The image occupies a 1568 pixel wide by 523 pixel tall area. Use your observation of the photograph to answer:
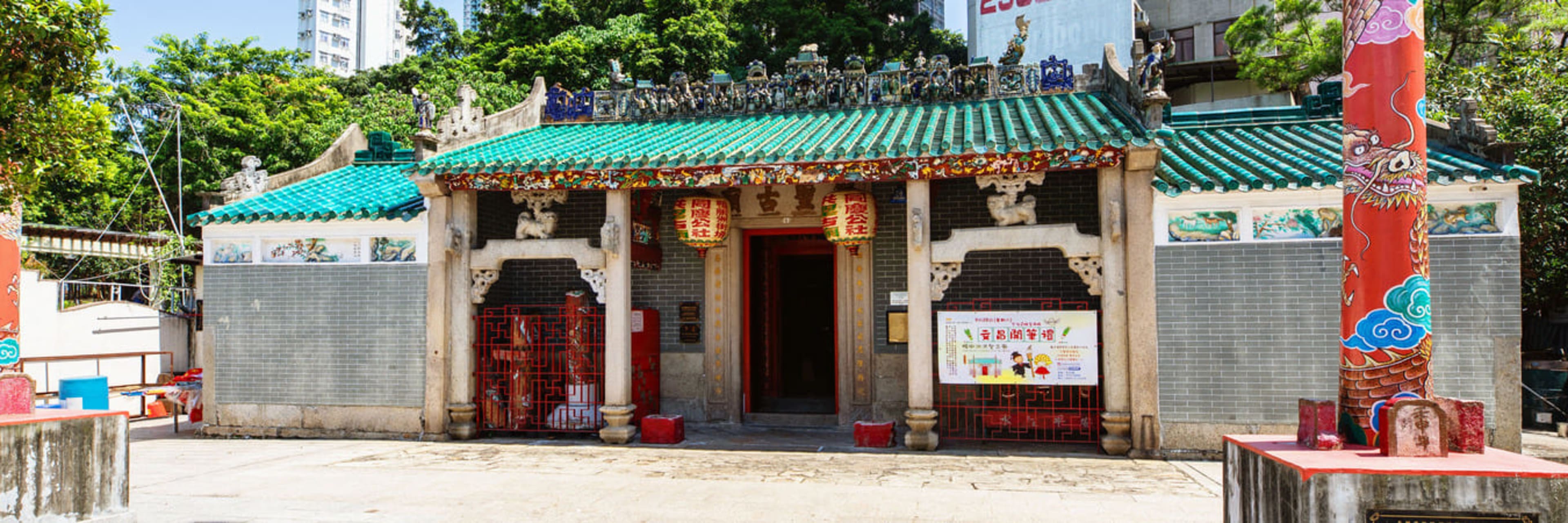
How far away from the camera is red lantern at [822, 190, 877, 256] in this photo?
9.50 meters

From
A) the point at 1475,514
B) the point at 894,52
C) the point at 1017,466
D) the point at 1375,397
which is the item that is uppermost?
the point at 894,52

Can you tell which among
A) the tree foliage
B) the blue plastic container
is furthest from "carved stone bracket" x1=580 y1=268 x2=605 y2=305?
the tree foliage

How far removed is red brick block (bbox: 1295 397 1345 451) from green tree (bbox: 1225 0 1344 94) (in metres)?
15.6

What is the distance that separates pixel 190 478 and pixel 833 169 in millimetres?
6075

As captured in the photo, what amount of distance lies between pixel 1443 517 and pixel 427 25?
38.4 metres

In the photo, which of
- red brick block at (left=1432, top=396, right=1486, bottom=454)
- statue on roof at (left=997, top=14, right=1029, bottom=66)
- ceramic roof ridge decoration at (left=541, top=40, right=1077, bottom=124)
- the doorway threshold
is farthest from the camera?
statue on roof at (left=997, top=14, right=1029, bottom=66)

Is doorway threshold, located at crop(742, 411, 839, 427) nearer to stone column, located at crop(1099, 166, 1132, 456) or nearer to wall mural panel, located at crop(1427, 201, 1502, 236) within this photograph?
stone column, located at crop(1099, 166, 1132, 456)

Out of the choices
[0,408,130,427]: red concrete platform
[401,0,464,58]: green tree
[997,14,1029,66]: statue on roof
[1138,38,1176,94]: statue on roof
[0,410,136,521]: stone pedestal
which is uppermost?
[401,0,464,58]: green tree

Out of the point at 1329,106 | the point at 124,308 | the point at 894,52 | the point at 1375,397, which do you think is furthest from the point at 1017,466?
the point at 894,52

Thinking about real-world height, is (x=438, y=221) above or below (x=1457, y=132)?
below

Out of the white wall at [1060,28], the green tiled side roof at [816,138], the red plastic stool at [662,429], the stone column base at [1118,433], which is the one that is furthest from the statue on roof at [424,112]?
the white wall at [1060,28]

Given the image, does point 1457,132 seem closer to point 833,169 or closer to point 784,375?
point 833,169

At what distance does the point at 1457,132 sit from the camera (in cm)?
859

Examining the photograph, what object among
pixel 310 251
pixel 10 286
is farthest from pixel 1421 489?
pixel 310 251
